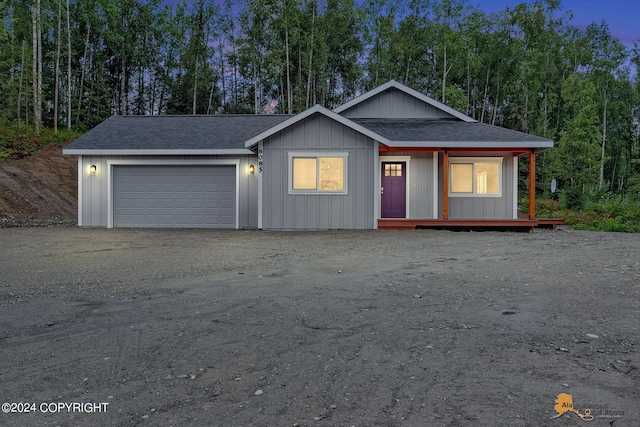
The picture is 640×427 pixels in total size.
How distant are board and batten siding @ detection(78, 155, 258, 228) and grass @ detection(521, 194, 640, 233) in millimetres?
10349

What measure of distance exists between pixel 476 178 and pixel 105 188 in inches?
460

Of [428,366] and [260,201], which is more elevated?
[260,201]

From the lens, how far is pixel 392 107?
51.8ft

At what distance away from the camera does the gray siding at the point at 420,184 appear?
13.9 m

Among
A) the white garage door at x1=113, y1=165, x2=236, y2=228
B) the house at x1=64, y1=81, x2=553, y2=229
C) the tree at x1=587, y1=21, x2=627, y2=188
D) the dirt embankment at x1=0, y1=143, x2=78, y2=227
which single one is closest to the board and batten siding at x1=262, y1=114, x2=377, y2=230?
the house at x1=64, y1=81, x2=553, y2=229

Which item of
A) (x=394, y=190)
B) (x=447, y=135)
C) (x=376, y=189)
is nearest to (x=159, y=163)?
(x=376, y=189)

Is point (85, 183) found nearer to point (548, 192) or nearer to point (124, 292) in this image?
point (124, 292)

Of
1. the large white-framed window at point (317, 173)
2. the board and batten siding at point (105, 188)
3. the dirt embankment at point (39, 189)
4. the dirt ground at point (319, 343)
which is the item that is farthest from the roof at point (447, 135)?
the dirt embankment at point (39, 189)

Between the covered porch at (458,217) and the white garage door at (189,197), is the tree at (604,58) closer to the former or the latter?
the covered porch at (458,217)

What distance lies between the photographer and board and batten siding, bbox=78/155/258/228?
45.8 ft

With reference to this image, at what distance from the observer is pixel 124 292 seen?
4957 millimetres

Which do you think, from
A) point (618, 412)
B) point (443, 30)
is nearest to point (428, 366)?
point (618, 412)

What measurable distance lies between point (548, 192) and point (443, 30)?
1254cm

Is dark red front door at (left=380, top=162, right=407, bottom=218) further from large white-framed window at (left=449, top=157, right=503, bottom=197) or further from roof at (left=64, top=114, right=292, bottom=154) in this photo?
roof at (left=64, top=114, right=292, bottom=154)
